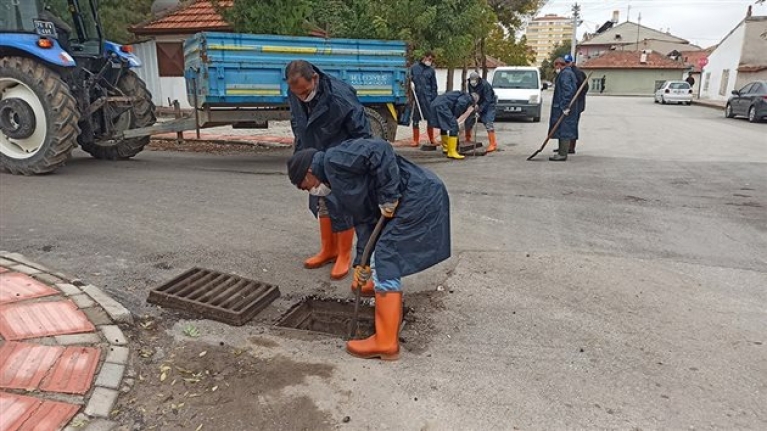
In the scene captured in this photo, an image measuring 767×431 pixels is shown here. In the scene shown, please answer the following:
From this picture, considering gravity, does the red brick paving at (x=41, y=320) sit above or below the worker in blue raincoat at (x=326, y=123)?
below

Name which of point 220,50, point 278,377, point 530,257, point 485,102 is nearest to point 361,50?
point 220,50

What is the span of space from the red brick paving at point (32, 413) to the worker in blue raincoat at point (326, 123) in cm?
202

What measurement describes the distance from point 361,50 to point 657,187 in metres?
4.70

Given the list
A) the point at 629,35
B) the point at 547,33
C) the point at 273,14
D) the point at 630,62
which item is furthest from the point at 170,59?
the point at 547,33

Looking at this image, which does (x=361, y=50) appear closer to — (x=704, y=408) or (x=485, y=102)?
(x=485, y=102)

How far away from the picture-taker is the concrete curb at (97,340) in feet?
8.61

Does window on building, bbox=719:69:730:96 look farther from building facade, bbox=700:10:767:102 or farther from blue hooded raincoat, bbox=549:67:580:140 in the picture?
blue hooded raincoat, bbox=549:67:580:140

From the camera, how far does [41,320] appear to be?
3.34m

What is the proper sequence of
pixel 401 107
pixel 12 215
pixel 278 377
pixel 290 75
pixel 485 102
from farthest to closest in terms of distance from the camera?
pixel 485 102, pixel 401 107, pixel 12 215, pixel 290 75, pixel 278 377

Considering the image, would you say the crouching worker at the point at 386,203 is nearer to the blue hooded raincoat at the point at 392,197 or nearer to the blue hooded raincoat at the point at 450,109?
the blue hooded raincoat at the point at 392,197

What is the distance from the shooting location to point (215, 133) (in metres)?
13.4

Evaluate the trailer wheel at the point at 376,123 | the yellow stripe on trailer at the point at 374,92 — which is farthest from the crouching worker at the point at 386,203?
the trailer wheel at the point at 376,123

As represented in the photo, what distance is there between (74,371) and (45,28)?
246 inches

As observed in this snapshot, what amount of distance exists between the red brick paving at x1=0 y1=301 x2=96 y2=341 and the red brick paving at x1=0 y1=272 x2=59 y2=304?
12 centimetres
